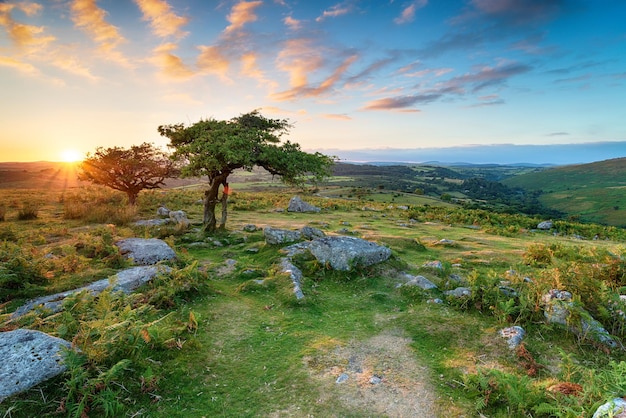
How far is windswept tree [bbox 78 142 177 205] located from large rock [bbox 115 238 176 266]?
16.9m

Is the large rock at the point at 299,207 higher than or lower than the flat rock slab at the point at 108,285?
lower

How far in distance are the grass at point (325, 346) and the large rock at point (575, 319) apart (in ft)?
0.91

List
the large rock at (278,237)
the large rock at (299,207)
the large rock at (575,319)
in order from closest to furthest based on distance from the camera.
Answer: the large rock at (575,319) < the large rock at (278,237) < the large rock at (299,207)

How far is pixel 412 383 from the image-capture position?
7.14 meters

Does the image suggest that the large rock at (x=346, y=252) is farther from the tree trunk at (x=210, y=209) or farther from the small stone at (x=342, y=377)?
the tree trunk at (x=210, y=209)

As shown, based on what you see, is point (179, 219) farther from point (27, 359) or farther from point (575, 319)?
point (575, 319)

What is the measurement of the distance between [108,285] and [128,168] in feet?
82.2

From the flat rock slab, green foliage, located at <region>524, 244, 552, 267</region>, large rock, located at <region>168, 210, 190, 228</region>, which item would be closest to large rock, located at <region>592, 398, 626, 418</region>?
the flat rock slab

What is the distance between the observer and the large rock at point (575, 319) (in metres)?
8.32

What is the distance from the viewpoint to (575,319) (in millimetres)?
8609

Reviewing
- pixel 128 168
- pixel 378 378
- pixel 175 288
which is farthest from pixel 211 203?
pixel 378 378

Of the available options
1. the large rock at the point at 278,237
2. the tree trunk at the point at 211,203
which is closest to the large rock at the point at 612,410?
the large rock at the point at 278,237

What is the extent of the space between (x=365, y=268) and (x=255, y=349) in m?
7.12

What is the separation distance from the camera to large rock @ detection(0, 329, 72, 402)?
5.57 m
